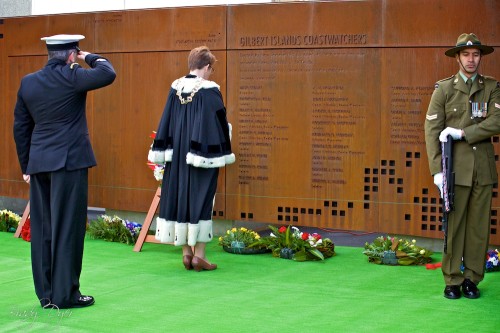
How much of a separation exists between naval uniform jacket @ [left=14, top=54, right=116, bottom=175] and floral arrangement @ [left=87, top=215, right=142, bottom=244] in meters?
3.15

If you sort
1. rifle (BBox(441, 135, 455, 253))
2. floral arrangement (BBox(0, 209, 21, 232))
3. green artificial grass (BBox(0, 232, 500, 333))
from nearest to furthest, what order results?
green artificial grass (BBox(0, 232, 500, 333))
rifle (BBox(441, 135, 455, 253))
floral arrangement (BBox(0, 209, 21, 232))

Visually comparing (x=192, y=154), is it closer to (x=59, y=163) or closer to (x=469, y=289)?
(x=59, y=163)

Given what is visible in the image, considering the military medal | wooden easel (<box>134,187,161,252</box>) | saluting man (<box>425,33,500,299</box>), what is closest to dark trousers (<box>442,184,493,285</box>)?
saluting man (<box>425,33,500,299</box>)

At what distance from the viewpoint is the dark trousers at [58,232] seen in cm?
620

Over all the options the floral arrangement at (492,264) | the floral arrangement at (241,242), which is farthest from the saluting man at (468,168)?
the floral arrangement at (241,242)

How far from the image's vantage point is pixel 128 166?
10.0m

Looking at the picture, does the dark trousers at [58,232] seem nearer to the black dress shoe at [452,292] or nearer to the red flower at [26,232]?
the black dress shoe at [452,292]

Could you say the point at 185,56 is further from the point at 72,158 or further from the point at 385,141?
the point at 72,158

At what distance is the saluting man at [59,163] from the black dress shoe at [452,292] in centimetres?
266

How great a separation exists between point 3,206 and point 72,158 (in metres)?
6.14

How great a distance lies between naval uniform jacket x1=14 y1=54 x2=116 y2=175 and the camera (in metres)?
6.20

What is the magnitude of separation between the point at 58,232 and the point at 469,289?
305cm

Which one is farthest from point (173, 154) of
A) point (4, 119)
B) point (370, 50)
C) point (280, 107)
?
point (4, 119)

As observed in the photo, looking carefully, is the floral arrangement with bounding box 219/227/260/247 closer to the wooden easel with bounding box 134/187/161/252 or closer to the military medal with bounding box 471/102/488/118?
the wooden easel with bounding box 134/187/161/252
